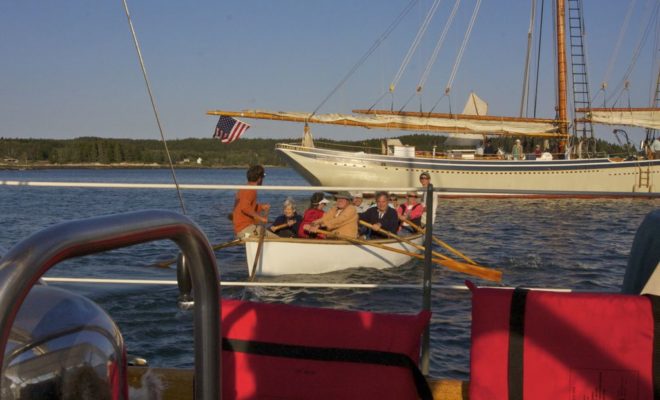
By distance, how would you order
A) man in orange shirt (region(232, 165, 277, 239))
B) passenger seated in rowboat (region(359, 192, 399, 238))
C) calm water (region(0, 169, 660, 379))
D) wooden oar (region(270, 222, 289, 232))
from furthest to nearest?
passenger seated in rowboat (region(359, 192, 399, 238)), wooden oar (region(270, 222, 289, 232)), man in orange shirt (region(232, 165, 277, 239)), calm water (region(0, 169, 660, 379))

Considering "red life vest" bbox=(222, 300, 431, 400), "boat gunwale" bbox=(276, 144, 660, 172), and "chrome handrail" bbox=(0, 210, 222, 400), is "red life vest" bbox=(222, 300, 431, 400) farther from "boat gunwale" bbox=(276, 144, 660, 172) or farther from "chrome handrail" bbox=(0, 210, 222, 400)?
"boat gunwale" bbox=(276, 144, 660, 172)

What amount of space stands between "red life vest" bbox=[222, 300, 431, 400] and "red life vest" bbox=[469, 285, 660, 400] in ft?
0.98

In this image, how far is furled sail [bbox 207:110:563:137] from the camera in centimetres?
4206

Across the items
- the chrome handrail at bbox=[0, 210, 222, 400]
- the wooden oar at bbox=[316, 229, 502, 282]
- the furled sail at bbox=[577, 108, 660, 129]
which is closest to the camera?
the chrome handrail at bbox=[0, 210, 222, 400]

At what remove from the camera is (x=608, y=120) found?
43688mm

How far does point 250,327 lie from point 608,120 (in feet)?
147

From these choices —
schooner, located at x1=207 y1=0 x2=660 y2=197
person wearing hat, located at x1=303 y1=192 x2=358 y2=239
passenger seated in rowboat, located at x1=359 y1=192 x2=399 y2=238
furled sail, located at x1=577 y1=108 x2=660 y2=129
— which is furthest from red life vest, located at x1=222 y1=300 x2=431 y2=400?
furled sail, located at x1=577 y1=108 x2=660 y2=129

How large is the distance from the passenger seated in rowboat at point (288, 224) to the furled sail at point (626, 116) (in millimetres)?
35679

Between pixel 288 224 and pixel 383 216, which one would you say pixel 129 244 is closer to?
pixel 288 224

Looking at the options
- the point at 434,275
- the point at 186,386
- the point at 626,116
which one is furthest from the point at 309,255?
the point at 626,116

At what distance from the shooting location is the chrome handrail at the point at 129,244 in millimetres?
899

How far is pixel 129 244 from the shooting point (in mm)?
1150

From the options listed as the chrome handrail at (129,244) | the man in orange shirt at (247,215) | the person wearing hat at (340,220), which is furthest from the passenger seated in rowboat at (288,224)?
the chrome handrail at (129,244)

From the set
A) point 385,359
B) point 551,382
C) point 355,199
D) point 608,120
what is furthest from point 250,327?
point 608,120
